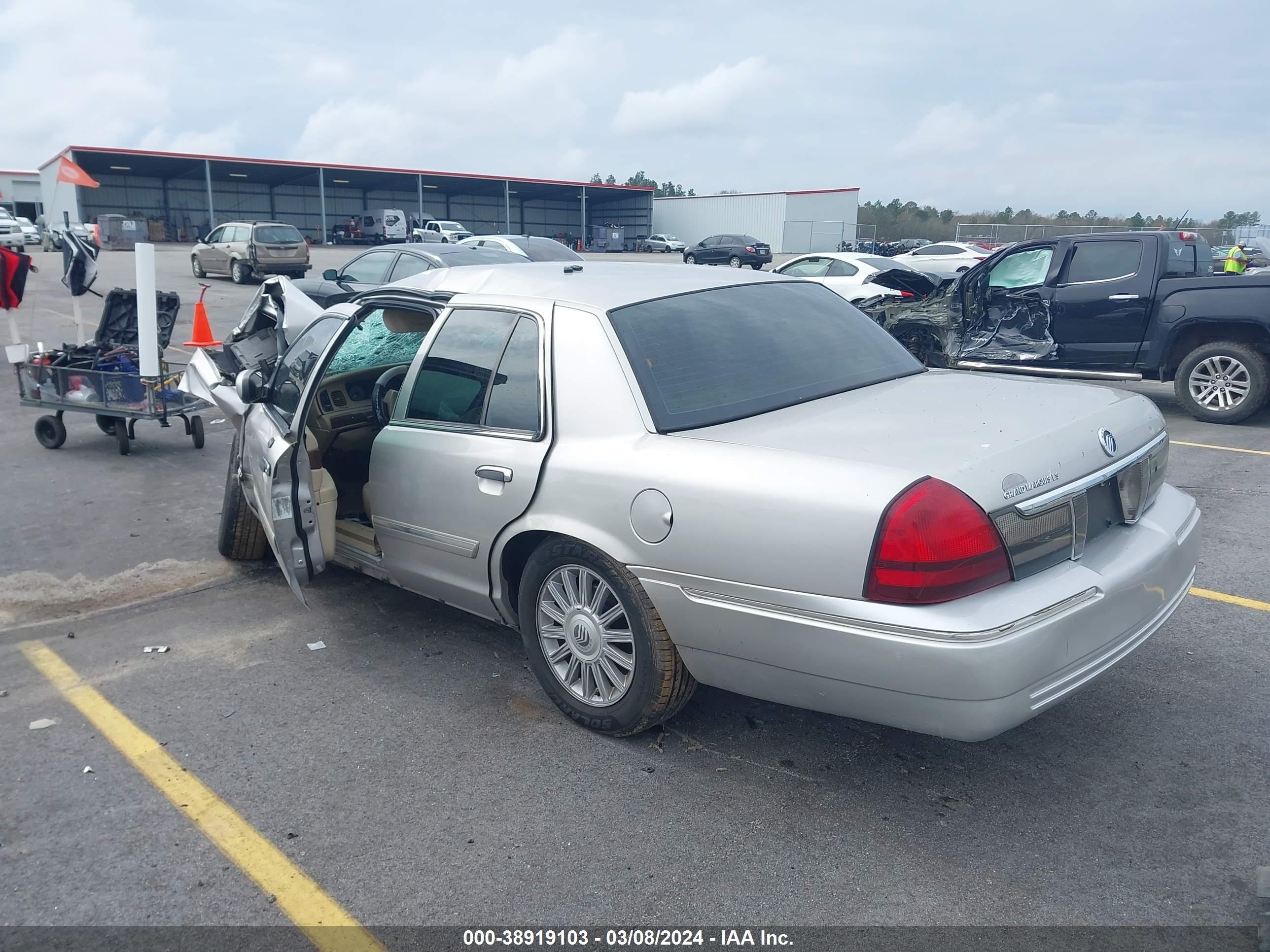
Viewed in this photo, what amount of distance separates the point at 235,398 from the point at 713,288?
2.64 m

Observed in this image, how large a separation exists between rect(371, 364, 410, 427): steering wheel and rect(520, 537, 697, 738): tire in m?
1.35

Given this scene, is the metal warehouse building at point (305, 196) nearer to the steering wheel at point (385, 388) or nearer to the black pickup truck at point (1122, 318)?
the black pickup truck at point (1122, 318)

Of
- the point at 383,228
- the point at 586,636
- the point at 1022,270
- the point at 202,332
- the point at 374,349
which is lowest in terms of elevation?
the point at 586,636

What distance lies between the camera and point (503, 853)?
2914 mm

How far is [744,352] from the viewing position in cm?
372

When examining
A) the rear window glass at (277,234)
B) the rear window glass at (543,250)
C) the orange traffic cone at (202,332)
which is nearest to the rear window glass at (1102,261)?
the rear window glass at (543,250)

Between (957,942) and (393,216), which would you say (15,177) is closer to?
(393,216)

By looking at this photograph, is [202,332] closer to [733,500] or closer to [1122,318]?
[1122,318]

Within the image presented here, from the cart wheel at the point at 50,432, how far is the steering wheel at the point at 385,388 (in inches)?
179

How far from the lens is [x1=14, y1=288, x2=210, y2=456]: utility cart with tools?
799 centimetres

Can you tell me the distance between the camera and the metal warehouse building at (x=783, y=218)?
50.3 metres

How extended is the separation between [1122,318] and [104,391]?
30.9 ft

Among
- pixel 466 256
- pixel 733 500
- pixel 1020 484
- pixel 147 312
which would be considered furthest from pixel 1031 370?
pixel 147 312

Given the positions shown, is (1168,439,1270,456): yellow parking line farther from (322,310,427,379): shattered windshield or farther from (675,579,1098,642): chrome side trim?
(322,310,427,379): shattered windshield
